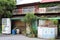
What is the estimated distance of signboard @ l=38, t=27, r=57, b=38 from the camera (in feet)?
80.7

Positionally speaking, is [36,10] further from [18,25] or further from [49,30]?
[49,30]

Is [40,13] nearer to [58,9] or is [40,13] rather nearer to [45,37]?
[58,9]

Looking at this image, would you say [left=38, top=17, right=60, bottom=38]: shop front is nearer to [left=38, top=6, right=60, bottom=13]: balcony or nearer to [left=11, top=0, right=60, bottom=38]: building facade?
[left=11, top=0, right=60, bottom=38]: building facade

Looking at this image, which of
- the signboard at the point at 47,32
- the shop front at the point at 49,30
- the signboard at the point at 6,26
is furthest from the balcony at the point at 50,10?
the signboard at the point at 47,32

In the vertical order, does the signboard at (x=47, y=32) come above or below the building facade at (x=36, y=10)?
below

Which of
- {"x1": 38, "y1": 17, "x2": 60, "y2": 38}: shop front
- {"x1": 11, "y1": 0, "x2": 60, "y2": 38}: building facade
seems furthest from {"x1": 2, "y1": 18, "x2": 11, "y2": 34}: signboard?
{"x1": 38, "y1": 17, "x2": 60, "y2": 38}: shop front

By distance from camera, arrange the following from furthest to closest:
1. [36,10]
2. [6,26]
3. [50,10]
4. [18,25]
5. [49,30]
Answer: [18,25]
[36,10]
[50,10]
[6,26]
[49,30]

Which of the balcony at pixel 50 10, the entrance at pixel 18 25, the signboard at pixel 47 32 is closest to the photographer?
the signboard at pixel 47 32

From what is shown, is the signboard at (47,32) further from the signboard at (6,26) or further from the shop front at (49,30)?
the signboard at (6,26)

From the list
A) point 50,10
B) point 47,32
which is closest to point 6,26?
point 50,10

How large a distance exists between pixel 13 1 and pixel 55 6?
6846 millimetres

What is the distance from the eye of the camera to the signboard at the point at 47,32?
24594mm

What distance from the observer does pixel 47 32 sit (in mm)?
24828

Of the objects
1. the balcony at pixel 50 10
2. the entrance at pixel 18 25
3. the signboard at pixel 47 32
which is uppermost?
the balcony at pixel 50 10
